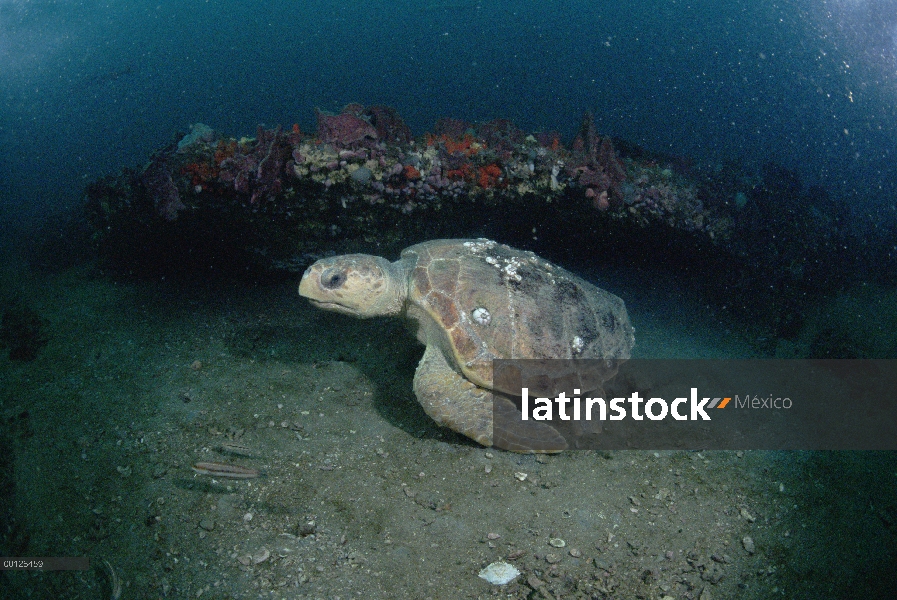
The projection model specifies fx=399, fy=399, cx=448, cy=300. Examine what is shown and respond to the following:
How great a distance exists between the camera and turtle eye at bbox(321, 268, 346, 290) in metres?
3.31

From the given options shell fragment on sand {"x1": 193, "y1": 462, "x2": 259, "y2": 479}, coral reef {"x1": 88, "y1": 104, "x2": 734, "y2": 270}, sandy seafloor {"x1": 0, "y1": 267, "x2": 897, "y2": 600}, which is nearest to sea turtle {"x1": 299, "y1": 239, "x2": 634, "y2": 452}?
sandy seafloor {"x1": 0, "y1": 267, "x2": 897, "y2": 600}

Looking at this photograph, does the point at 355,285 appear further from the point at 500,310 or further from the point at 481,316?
Result: the point at 500,310

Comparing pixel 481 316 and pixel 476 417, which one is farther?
pixel 481 316

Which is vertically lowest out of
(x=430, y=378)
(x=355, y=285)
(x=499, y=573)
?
(x=499, y=573)

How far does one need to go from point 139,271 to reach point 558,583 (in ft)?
18.4

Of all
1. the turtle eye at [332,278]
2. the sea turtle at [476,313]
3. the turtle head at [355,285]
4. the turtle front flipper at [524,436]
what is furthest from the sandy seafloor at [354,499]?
the turtle eye at [332,278]

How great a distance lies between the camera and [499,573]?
2.14m

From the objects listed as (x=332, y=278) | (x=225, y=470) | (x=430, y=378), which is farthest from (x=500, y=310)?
(x=225, y=470)

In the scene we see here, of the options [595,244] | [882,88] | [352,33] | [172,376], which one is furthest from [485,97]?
[172,376]

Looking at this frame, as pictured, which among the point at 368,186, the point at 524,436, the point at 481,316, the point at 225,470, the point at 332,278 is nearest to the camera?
the point at 225,470

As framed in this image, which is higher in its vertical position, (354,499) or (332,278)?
(332,278)

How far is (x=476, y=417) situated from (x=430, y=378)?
45 centimetres

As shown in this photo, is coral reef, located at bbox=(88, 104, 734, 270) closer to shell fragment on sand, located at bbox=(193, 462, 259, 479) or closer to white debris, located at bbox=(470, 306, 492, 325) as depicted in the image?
white debris, located at bbox=(470, 306, 492, 325)

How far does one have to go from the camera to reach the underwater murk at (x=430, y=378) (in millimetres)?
2191
